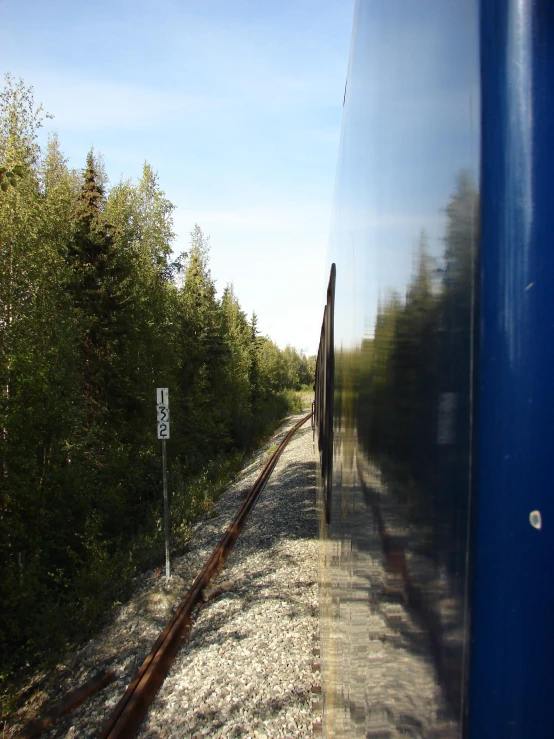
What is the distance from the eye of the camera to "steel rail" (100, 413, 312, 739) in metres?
4.65

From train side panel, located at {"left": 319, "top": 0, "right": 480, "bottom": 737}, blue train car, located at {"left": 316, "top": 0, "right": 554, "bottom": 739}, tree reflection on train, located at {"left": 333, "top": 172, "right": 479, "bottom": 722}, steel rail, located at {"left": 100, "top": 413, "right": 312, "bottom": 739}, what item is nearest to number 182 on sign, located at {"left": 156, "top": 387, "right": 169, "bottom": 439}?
steel rail, located at {"left": 100, "top": 413, "right": 312, "bottom": 739}

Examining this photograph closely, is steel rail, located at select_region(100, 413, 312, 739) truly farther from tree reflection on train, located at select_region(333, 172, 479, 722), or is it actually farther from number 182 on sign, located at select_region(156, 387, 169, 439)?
tree reflection on train, located at select_region(333, 172, 479, 722)

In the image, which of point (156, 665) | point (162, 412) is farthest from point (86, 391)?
point (156, 665)

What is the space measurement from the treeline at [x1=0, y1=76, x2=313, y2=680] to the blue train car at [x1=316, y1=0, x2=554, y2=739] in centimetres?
578

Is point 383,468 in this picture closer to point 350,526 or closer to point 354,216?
point 350,526

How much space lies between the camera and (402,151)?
111 cm

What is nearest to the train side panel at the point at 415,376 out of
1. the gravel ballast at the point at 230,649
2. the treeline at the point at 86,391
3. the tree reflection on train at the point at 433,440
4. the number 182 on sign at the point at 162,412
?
the tree reflection on train at the point at 433,440

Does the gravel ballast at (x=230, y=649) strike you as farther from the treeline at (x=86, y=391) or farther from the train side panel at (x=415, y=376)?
the train side panel at (x=415, y=376)

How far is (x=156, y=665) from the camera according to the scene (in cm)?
546

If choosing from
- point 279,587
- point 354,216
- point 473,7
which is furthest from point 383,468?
point 279,587

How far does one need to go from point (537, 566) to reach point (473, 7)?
65 cm

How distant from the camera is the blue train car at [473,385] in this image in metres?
0.63

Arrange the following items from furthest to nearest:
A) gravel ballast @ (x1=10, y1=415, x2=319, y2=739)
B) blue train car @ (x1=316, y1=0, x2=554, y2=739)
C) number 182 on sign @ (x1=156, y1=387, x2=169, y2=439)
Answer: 1. number 182 on sign @ (x1=156, y1=387, x2=169, y2=439)
2. gravel ballast @ (x1=10, y1=415, x2=319, y2=739)
3. blue train car @ (x1=316, y1=0, x2=554, y2=739)

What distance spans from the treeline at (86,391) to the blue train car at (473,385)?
19.0ft
